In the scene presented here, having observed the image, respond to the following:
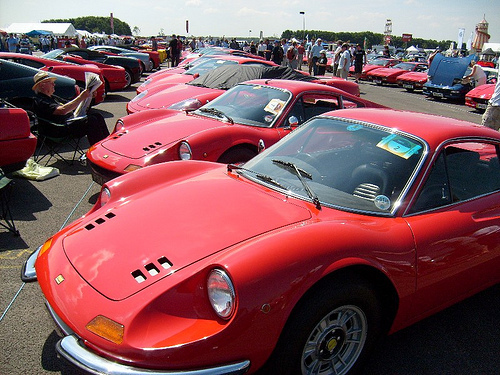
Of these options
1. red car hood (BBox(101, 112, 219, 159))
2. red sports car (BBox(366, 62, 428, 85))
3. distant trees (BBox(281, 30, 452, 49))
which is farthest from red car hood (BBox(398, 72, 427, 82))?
distant trees (BBox(281, 30, 452, 49))

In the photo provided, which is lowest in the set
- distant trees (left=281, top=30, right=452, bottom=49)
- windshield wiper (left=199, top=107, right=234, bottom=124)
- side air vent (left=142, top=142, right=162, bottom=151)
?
side air vent (left=142, top=142, right=162, bottom=151)

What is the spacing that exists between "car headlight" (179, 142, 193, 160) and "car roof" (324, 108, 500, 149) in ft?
5.33

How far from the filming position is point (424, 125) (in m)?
2.94

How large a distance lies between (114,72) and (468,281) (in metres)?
11.4

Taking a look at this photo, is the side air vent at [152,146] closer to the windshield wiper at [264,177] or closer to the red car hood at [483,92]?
the windshield wiper at [264,177]

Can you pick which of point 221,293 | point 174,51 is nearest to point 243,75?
point 221,293

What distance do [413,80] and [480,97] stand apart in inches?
257

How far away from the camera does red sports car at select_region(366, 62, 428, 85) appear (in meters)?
21.3

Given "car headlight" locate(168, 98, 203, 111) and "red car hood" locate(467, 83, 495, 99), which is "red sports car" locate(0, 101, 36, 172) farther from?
"red car hood" locate(467, 83, 495, 99)

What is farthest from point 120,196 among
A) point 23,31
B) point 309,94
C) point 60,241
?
point 23,31

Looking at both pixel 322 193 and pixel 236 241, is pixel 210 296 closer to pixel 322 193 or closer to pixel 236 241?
pixel 236 241

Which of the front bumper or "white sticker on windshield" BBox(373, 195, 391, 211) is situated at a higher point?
"white sticker on windshield" BBox(373, 195, 391, 211)

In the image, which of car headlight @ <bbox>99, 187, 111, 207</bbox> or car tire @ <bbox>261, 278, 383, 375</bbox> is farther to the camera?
car headlight @ <bbox>99, 187, 111, 207</bbox>

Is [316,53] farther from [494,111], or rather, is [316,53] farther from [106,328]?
[106,328]
